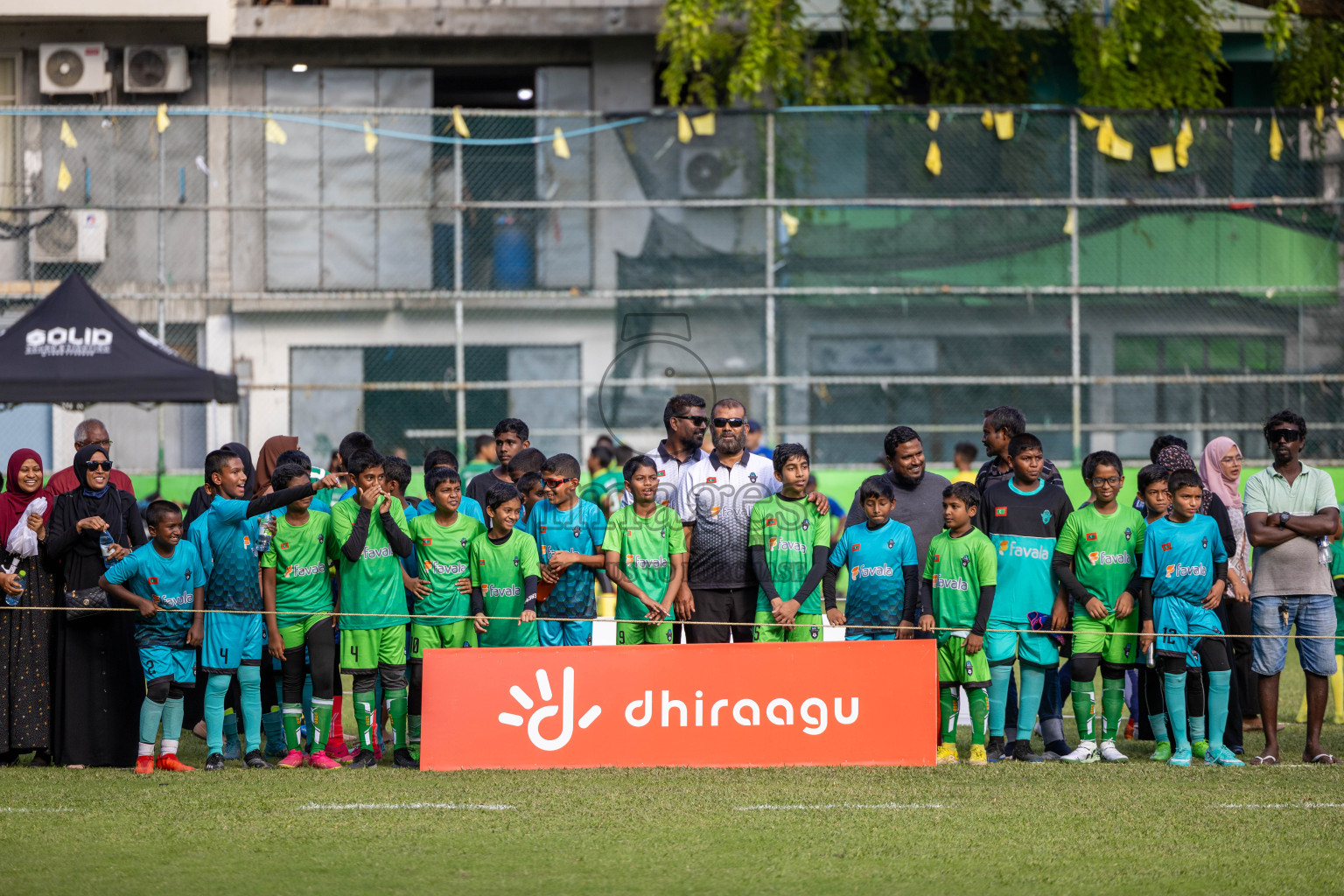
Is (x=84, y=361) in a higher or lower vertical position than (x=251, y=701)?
higher

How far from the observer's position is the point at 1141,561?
27.6ft

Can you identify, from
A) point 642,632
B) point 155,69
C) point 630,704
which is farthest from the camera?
point 155,69

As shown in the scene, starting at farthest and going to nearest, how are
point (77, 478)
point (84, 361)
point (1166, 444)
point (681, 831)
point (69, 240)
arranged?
point (69, 240)
point (84, 361)
point (1166, 444)
point (77, 478)
point (681, 831)

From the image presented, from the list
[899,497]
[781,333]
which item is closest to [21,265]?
[781,333]

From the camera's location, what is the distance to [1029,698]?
8.41 m

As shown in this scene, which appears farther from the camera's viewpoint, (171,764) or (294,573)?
(294,573)

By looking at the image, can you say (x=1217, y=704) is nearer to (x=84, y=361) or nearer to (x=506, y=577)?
(x=506, y=577)

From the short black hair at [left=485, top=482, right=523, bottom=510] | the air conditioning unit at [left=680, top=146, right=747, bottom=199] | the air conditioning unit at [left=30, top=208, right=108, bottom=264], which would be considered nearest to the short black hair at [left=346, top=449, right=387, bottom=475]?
the short black hair at [left=485, top=482, right=523, bottom=510]

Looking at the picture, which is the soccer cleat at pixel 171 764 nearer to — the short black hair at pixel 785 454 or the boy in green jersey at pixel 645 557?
the boy in green jersey at pixel 645 557

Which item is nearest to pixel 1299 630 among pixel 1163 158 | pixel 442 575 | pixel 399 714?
pixel 442 575

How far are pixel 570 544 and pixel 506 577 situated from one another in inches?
17.8

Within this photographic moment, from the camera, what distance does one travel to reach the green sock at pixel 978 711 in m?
8.27

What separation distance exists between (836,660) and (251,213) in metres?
12.9

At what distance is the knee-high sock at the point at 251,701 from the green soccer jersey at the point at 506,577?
1323 millimetres
